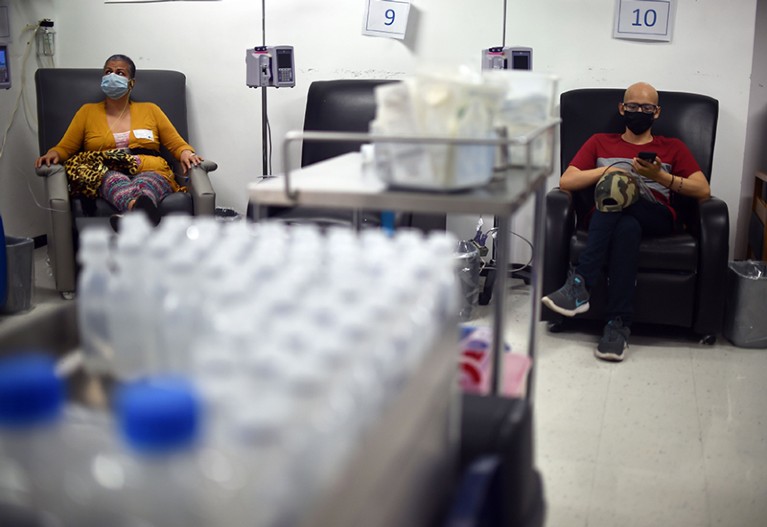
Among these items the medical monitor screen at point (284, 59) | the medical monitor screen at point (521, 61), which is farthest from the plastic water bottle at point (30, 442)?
the medical monitor screen at point (284, 59)

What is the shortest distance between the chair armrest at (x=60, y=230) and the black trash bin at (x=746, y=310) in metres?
2.77

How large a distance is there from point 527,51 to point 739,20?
1011 millimetres

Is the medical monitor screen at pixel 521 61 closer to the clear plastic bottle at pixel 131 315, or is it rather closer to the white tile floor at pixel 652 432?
the white tile floor at pixel 652 432

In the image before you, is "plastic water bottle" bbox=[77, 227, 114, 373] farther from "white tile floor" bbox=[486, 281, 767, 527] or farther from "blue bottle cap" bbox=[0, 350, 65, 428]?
"white tile floor" bbox=[486, 281, 767, 527]

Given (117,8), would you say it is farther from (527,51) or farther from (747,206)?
(747,206)

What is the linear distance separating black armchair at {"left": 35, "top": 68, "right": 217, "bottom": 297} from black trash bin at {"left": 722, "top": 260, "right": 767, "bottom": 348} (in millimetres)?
2240

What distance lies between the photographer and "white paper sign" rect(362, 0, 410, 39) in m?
4.02

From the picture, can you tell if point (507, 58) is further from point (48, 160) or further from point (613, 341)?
point (48, 160)

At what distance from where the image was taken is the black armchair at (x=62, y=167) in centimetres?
361

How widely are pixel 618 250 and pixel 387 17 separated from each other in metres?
1.70

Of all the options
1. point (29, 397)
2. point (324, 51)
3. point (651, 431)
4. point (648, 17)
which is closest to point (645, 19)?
point (648, 17)

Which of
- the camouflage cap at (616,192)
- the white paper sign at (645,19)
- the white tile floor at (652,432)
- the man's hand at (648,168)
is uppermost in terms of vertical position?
the white paper sign at (645,19)

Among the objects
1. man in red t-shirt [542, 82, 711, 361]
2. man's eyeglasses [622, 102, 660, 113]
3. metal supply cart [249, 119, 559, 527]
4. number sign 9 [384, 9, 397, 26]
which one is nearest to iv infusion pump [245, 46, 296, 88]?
number sign 9 [384, 9, 397, 26]

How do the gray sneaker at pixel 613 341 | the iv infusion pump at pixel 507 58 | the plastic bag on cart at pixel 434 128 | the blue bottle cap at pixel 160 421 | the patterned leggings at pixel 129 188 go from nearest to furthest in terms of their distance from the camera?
the blue bottle cap at pixel 160 421
the plastic bag on cart at pixel 434 128
the gray sneaker at pixel 613 341
the iv infusion pump at pixel 507 58
the patterned leggings at pixel 129 188
